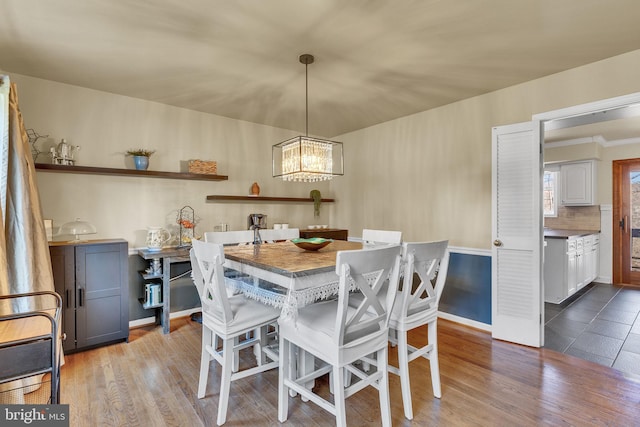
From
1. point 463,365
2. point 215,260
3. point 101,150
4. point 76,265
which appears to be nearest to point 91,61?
point 101,150

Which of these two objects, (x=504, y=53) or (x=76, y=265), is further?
(x=76, y=265)

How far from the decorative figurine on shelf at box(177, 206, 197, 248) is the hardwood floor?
1.17 m

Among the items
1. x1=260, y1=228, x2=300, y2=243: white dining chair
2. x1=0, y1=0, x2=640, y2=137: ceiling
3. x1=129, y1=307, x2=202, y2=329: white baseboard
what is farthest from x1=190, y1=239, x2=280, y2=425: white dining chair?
x1=129, y1=307, x2=202, y2=329: white baseboard

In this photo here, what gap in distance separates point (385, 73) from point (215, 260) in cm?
220

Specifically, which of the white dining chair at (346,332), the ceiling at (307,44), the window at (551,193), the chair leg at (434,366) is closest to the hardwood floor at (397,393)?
the chair leg at (434,366)

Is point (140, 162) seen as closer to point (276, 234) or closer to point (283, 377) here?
point (276, 234)

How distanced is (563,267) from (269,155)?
4.27 metres

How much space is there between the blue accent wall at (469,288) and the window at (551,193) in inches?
133

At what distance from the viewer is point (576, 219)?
548 centimetres

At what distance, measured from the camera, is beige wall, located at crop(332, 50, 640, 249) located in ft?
8.76

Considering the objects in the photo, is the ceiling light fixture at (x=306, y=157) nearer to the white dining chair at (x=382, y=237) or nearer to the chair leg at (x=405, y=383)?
the white dining chair at (x=382, y=237)

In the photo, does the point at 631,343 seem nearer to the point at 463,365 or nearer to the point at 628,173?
the point at 463,365

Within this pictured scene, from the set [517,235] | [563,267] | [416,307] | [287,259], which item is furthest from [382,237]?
[563,267]

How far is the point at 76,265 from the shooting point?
2.70m
